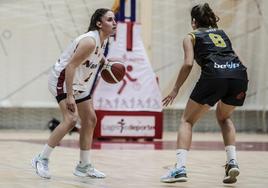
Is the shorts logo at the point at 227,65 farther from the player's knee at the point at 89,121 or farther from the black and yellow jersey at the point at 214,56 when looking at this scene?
the player's knee at the point at 89,121

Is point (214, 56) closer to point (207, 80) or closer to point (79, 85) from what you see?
point (207, 80)

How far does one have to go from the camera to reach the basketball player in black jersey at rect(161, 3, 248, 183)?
18.6 feet

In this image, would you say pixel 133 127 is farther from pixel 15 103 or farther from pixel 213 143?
pixel 15 103

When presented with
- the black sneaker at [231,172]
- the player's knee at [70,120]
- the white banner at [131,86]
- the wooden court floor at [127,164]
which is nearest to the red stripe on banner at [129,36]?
the white banner at [131,86]

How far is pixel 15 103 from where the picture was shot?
1338cm

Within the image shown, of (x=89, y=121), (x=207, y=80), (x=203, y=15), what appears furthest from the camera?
(x=89, y=121)

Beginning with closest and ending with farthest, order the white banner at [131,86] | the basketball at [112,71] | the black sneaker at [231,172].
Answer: the black sneaker at [231,172] < the basketball at [112,71] < the white banner at [131,86]

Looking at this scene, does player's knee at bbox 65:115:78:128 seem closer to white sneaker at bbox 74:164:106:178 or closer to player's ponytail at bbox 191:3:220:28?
white sneaker at bbox 74:164:106:178

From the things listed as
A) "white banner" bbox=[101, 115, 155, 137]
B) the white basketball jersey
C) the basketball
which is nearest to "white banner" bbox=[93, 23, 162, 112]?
"white banner" bbox=[101, 115, 155, 137]

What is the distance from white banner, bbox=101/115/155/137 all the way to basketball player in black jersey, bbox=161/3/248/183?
535 cm

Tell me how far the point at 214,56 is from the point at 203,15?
14.3 inches

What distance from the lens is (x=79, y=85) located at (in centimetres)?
588

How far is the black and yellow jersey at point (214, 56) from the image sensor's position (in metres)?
5.71

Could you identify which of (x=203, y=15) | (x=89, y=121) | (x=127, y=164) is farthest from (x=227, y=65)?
(x=127, y=164)
